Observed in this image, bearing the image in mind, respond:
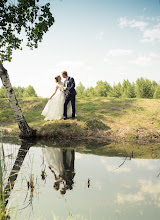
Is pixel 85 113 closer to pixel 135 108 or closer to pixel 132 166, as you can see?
pixel 135 108

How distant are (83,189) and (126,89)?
44.8m

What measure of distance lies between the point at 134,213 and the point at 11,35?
12.7 m

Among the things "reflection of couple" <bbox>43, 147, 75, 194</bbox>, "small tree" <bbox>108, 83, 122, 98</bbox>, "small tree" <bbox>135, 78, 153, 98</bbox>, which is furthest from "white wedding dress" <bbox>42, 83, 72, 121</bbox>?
"small tree" <bbox>108, 83, 122, 98</bbox>

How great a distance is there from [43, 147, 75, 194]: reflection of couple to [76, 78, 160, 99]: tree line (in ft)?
119

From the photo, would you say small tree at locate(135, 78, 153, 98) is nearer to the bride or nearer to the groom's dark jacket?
the bride

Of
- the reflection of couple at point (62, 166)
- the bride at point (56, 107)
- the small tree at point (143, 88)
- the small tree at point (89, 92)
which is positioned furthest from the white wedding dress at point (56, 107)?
the small tree at point (89, 92)

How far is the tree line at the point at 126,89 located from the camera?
1632 inches

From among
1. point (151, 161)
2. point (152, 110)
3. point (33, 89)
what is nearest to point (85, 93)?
point (33, 89)

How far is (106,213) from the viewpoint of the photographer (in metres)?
3.45

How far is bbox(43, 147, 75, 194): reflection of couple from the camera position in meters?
4.68

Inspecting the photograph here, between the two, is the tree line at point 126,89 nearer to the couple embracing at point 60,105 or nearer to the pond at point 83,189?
the couple embracing at point 60,105

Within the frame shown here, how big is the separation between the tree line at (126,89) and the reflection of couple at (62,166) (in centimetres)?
3637

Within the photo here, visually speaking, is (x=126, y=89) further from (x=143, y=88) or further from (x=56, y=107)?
(x=56, y=107)

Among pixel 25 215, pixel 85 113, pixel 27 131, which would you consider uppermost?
pixel 85 113
